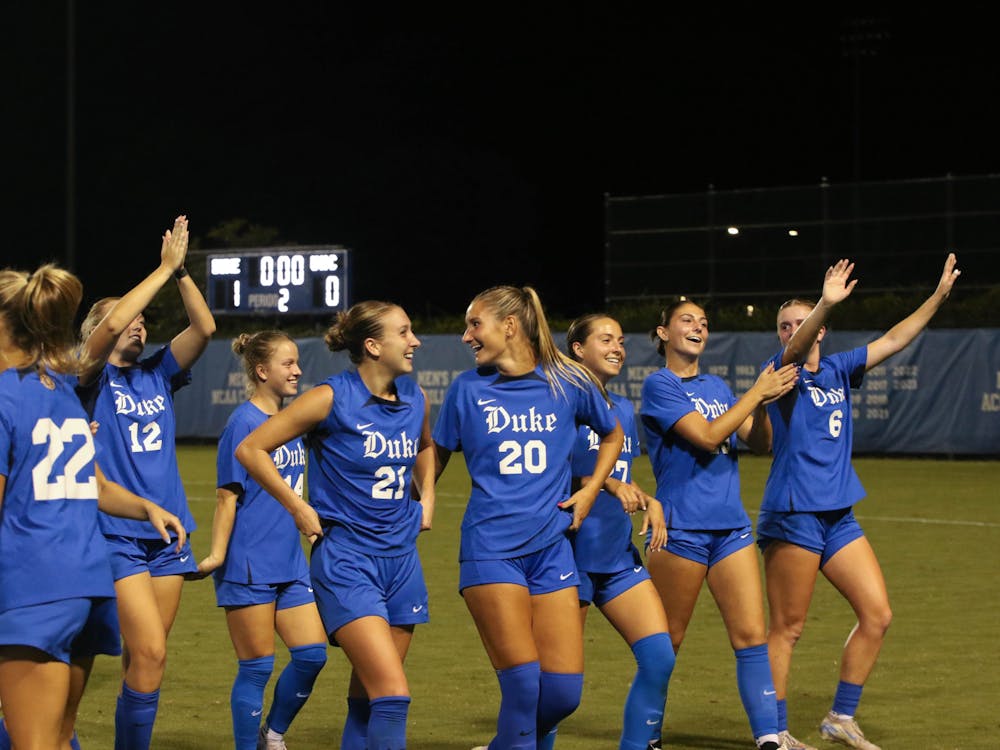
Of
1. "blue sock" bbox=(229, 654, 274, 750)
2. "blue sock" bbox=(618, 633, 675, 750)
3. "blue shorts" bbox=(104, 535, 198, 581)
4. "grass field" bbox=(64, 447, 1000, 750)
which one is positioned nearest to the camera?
"blue shorts" bbox=(104, 535, 198, 581)

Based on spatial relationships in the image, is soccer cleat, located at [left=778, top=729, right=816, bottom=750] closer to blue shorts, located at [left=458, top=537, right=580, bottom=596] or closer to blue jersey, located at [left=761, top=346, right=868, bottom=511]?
blue jersey, located at [left=761, top=346, right=868, bottom=511]

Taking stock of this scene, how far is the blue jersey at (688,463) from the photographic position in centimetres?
687

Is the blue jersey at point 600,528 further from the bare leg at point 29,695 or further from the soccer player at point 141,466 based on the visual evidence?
the bare leg at point 29,695

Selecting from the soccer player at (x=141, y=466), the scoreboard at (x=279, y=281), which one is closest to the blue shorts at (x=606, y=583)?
the soccer player at (x=141, y=466)

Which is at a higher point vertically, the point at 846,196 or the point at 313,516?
the point at 846,196

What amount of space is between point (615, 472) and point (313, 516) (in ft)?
5.10

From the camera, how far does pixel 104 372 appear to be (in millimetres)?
6457

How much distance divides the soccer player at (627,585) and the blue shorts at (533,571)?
336 mm

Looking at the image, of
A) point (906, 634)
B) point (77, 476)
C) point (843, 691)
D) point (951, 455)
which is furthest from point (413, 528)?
point (951, 455)

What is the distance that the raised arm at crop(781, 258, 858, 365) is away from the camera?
6879mm

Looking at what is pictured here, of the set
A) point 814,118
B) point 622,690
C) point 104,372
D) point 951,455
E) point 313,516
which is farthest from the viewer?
point 814,118

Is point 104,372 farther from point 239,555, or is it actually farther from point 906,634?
point 906,634

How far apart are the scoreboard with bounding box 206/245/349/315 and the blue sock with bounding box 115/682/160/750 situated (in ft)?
74.7

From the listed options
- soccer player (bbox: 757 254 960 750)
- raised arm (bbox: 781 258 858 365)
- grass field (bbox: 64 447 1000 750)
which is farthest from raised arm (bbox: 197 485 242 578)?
raised arm (bbox: 781 258 858 365)
